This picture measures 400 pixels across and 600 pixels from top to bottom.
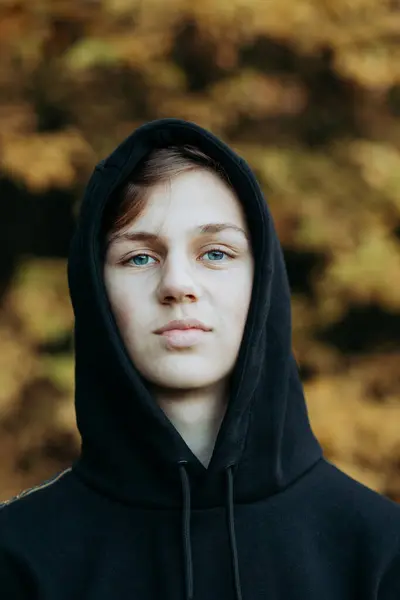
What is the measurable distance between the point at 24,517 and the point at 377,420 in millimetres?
3166

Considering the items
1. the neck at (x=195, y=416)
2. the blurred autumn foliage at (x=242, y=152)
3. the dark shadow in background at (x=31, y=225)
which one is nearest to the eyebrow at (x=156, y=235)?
the neck at (x=195, y=416)

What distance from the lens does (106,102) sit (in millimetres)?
5039

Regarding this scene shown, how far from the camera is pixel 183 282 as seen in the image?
173 centimetres

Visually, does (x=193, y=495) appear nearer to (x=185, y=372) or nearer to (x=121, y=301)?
(x=185, y=372)

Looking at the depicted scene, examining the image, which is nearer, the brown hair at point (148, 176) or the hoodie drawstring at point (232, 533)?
the hoodie drawstring at point (232, 533)

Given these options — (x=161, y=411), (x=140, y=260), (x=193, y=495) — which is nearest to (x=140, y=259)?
(x=140, y=260)

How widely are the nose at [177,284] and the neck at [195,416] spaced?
0.59ft

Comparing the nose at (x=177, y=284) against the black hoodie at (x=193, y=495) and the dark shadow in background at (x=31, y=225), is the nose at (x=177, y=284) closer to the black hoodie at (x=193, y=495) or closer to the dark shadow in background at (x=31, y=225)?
the black hoodie at (x=193, y=495)

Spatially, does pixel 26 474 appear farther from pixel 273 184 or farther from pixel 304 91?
pixel 304 91

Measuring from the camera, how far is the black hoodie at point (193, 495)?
1.72 meters

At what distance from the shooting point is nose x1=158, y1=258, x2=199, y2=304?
1731 mm

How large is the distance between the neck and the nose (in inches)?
7.1

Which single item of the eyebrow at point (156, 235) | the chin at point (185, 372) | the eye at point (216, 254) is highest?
the eyebrow at point (156, 235)

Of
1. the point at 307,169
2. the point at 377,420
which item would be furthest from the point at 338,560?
the point at 307,169
